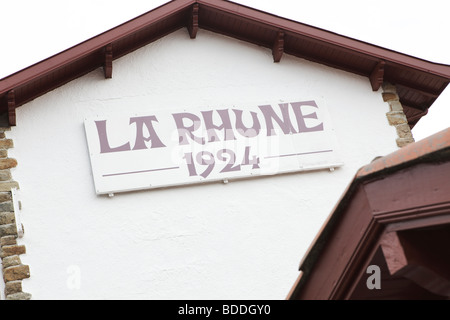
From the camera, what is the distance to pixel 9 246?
6719mm

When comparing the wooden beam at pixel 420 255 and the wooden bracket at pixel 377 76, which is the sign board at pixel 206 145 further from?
the wooden beam at pixel 420 255

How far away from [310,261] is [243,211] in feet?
14.6

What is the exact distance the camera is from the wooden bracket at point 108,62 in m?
7.60

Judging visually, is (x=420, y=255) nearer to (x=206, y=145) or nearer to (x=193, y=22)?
(x=206, y=145)

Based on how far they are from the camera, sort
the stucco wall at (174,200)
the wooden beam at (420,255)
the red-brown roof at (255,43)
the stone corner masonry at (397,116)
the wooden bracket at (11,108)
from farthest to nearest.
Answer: the stone corner masonry at (397,116) < the red-brown roof at (255,43) < the wooden bracket at (11,108) < the stucco wall at (174,200) < the wooden beam at (420,255)

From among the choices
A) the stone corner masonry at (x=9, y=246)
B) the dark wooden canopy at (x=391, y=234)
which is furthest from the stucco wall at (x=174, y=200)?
the dark wooden canopy at (x=391, y=234)

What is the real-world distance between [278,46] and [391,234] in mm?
5857

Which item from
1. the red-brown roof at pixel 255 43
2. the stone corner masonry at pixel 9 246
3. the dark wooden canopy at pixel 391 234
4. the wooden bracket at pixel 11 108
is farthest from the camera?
the red-brown roof at pixel 255 43

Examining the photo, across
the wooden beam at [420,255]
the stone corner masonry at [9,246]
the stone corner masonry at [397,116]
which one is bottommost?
the wooden beam at [420,255]

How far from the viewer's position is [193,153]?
24.6 feet

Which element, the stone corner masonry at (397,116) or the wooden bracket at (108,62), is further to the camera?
the stone corner masonry at (397,116)
